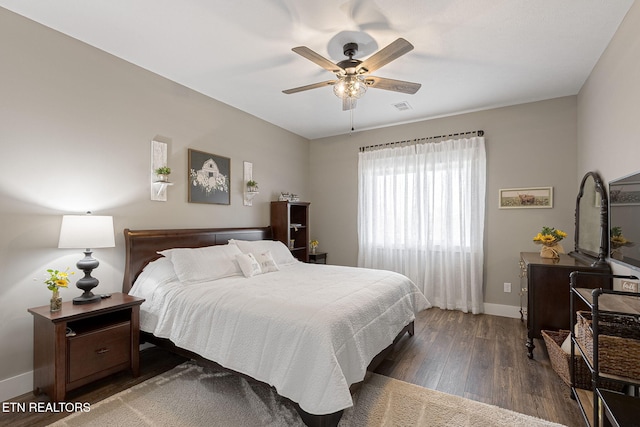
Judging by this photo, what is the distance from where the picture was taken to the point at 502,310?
13.5ft

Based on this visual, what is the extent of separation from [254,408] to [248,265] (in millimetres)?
1409

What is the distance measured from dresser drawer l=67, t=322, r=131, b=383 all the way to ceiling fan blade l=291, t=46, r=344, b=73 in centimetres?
257

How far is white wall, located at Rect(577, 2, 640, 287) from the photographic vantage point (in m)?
2.14

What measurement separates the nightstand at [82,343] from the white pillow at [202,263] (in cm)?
42

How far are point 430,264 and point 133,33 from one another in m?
4.45

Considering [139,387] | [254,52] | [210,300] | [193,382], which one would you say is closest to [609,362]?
[210,300]

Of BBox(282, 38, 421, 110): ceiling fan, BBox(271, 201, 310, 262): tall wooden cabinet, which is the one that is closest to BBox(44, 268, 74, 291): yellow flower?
BBox(282, 38, 421, 110): ceiling fan

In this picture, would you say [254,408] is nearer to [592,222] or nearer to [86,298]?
[86,298]

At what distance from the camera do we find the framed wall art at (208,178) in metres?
3.59

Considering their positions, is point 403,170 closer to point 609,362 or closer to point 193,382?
point 609,362

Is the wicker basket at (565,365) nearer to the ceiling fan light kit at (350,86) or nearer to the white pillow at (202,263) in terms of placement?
the ceiling fan light kit at (350,86)

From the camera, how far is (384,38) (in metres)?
2.56

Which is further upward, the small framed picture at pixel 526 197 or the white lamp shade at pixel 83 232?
the small framed picture at pixel 526 197

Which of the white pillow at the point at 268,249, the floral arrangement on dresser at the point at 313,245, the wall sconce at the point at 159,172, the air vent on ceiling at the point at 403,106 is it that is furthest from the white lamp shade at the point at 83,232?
the air vent on ceiling at the point at 403,106
